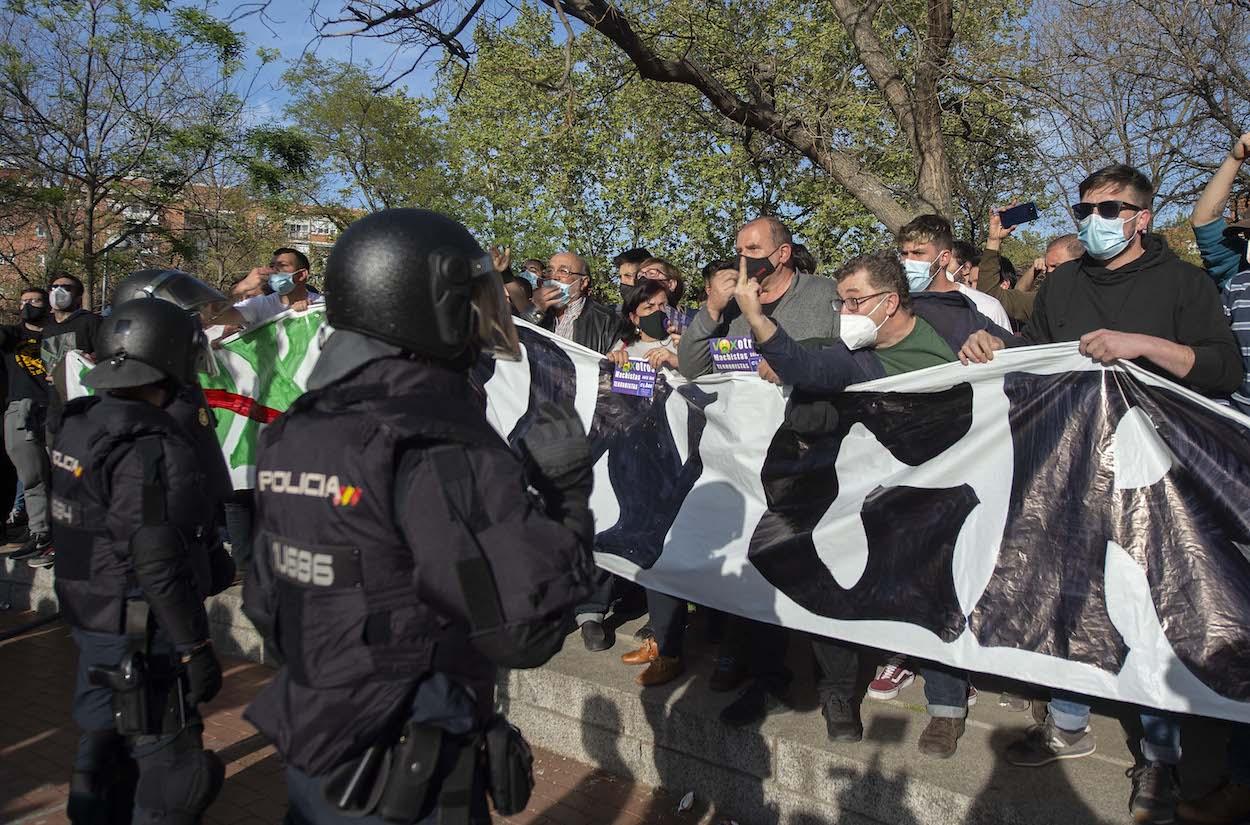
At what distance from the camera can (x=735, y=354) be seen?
15.8 ft

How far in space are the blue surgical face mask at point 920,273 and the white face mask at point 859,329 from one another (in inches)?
35.1

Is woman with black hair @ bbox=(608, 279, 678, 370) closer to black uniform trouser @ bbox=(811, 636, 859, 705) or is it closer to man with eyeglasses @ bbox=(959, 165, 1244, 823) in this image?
black uniform trouser @ bbox=(811, 636, 859, 705)

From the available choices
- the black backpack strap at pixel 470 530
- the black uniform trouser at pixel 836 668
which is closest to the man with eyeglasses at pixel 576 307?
the black uniform trouser at pixel 836 668

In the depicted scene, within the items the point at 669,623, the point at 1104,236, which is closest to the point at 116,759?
the point at 669,623

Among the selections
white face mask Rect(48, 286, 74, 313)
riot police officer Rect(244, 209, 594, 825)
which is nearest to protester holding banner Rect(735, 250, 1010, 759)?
riot police officer Rect(244, 209, 594, 825)

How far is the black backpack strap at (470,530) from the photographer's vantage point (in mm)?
1878

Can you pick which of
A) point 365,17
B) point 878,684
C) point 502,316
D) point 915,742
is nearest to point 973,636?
point 915,742

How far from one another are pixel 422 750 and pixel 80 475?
6.74 ft

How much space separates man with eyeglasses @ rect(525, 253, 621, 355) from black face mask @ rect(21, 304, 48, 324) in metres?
5.05

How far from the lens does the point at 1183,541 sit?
11.1 ft

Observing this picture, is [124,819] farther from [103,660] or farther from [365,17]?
[365,17]

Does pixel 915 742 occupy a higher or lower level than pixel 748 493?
lower

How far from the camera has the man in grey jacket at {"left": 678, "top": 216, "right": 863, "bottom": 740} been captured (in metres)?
4.20

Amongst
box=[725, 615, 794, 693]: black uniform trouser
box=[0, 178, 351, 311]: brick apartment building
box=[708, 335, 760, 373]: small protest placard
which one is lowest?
box=[725, 615, 794, 693]: black uniform trouser
